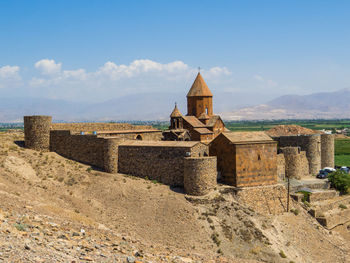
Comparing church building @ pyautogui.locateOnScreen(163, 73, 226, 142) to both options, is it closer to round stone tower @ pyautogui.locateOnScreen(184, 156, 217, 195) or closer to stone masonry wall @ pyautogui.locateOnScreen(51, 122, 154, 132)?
stone masonry wall @ pyautogui.locateOnScreen(51, 122, 154, 132)

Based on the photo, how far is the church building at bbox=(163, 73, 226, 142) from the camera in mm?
29938

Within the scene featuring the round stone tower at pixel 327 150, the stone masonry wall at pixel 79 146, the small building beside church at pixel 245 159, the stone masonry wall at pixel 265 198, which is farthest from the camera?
the round stone tower at pixel 327 150

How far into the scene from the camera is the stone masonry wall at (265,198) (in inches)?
888

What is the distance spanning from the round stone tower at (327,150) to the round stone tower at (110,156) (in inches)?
896

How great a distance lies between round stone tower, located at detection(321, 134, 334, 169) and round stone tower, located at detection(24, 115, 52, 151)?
87.7 feet

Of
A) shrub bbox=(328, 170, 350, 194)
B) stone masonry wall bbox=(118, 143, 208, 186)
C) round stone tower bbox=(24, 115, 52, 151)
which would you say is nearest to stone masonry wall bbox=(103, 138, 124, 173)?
stone masonry wall bbox=(118, 143, 208, 186)

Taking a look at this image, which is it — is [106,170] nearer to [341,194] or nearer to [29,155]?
[29,155]

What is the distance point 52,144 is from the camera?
25.5 meters

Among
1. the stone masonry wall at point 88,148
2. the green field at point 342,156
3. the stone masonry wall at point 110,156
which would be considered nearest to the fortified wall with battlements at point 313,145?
the green field at point 342,156

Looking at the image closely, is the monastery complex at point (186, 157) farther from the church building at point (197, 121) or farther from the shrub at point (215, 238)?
the church building at point (197, 121)

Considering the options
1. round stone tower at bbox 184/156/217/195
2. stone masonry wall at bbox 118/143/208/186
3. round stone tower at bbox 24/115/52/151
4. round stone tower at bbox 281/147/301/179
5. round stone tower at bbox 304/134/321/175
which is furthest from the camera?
round stone tower at bbox 304/134/321/175

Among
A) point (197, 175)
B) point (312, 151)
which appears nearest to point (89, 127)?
point (197, 175)

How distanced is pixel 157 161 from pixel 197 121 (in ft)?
32.4

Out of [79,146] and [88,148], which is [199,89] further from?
[79,146]
